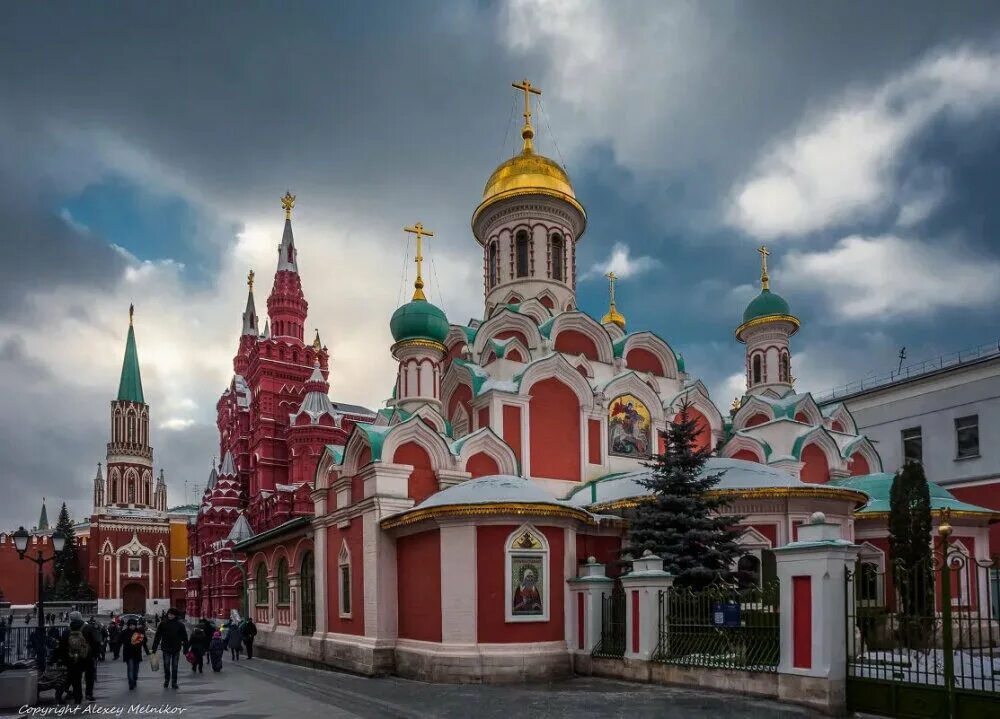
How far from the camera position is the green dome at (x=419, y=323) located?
18.8 metres

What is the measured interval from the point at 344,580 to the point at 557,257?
33.7 feet

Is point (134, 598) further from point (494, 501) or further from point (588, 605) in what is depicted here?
point (588, 605)

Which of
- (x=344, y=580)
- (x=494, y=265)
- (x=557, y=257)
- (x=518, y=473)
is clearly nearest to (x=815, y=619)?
(x=518, y=473)

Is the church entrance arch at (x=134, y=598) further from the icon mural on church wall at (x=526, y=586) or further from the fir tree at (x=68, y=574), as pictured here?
the icon mural on church wall at (x=526, y=586)

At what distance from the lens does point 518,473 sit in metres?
16.8

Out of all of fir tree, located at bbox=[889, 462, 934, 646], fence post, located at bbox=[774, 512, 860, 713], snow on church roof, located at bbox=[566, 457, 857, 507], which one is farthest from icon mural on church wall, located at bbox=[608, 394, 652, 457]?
fence post, located at bbox=[774, 512, 860, 713]

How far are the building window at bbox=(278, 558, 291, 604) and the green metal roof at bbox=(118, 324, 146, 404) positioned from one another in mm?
42598

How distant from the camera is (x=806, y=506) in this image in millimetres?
14906

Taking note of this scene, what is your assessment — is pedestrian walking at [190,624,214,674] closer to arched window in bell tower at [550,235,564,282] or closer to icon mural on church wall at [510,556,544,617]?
icon mural on church wall at [510,556,544,617]

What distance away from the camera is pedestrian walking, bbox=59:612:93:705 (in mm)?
11078

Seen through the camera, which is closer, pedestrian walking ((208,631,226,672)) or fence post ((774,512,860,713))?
fence post ((774,512,860,713))

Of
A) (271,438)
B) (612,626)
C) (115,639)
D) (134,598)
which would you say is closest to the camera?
(612,626)

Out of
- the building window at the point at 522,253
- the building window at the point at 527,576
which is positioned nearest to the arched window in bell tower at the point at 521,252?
the building window at the point at 522,253

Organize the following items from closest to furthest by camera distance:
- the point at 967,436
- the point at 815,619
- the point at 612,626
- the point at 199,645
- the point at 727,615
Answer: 1. the point at 815,619
2. the point at 727,615
3. the point at 612,626
4. the point at 199,645
5. the point at 967,436
